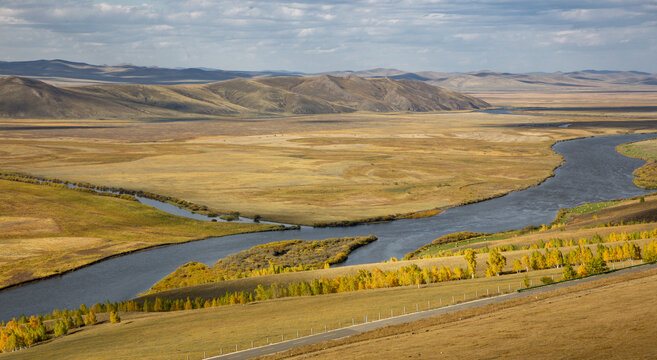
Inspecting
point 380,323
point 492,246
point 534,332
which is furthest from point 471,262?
point 534,332

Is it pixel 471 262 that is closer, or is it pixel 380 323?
pixel 380 323

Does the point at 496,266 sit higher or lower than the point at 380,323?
lower

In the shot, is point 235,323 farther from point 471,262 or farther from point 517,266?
point 517,266

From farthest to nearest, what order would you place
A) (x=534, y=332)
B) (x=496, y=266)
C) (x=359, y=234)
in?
(x=359, y=234) → (x=496, y=266) → (x=534, y=332)

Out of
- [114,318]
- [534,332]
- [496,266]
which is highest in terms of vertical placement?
[534,332]

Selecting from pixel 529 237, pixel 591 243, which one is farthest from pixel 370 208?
pixel 591 243

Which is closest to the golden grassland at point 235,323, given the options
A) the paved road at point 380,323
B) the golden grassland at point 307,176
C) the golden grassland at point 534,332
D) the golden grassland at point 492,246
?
the paved road at point 380,323
